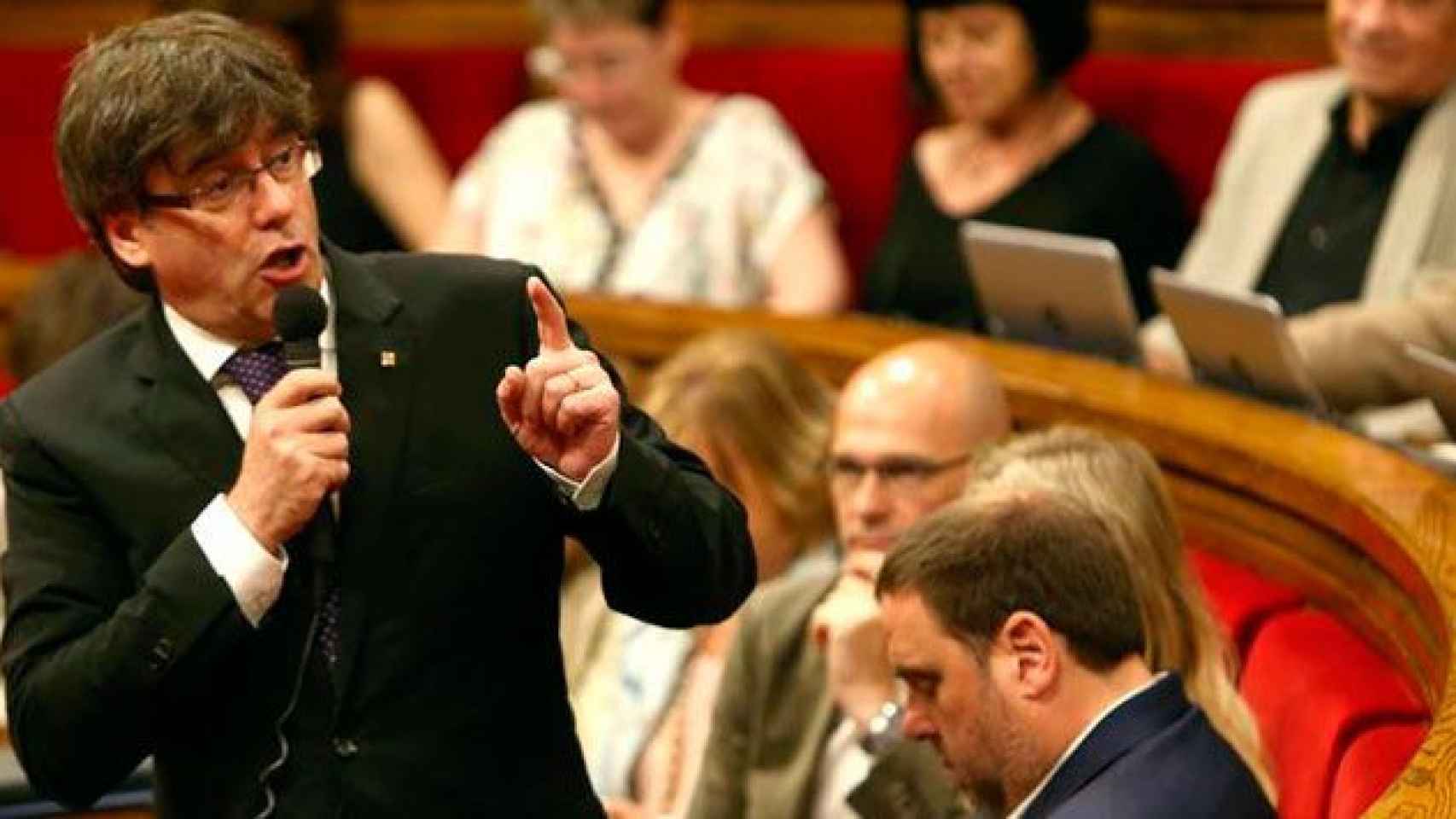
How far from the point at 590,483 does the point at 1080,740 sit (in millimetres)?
414

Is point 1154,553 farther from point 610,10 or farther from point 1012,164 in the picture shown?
point 610,10

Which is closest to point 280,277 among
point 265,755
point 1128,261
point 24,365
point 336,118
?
point 265,755

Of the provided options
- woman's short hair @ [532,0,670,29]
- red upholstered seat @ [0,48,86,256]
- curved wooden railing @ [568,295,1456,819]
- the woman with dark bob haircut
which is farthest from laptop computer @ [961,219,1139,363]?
red upholstered seat @ [0,48,86,256]

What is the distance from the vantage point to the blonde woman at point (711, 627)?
10.3ft

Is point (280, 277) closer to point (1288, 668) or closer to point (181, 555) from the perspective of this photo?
point (181, 555)

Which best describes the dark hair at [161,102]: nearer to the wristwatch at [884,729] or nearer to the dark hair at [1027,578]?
the dark hair at [1027,578]

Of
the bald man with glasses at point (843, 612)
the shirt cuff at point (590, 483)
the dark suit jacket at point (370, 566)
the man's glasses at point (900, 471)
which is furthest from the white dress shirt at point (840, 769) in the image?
the shirt cuff at point (590, 483)

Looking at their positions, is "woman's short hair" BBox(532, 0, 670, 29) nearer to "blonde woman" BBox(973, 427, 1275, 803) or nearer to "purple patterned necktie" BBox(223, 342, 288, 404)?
"blonde woman" BBox(973, 427, 1275, 803)

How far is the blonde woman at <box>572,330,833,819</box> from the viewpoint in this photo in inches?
123

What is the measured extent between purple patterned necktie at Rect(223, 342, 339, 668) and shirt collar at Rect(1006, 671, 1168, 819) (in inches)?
19.2

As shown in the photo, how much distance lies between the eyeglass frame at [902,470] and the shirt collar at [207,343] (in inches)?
37.3

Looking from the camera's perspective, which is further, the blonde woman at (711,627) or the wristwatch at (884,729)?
the blonde woman at (711,627)

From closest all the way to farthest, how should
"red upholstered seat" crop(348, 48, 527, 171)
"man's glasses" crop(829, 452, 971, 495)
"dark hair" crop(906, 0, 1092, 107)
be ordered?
1. "man's glasses" crop(829, 452, 971, 495)
2. "dark hair" crop(906, 0, 1092, 107)
3. "red upholstered seat" crop(348, 48, 527, 171)

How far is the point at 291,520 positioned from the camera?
186cm
